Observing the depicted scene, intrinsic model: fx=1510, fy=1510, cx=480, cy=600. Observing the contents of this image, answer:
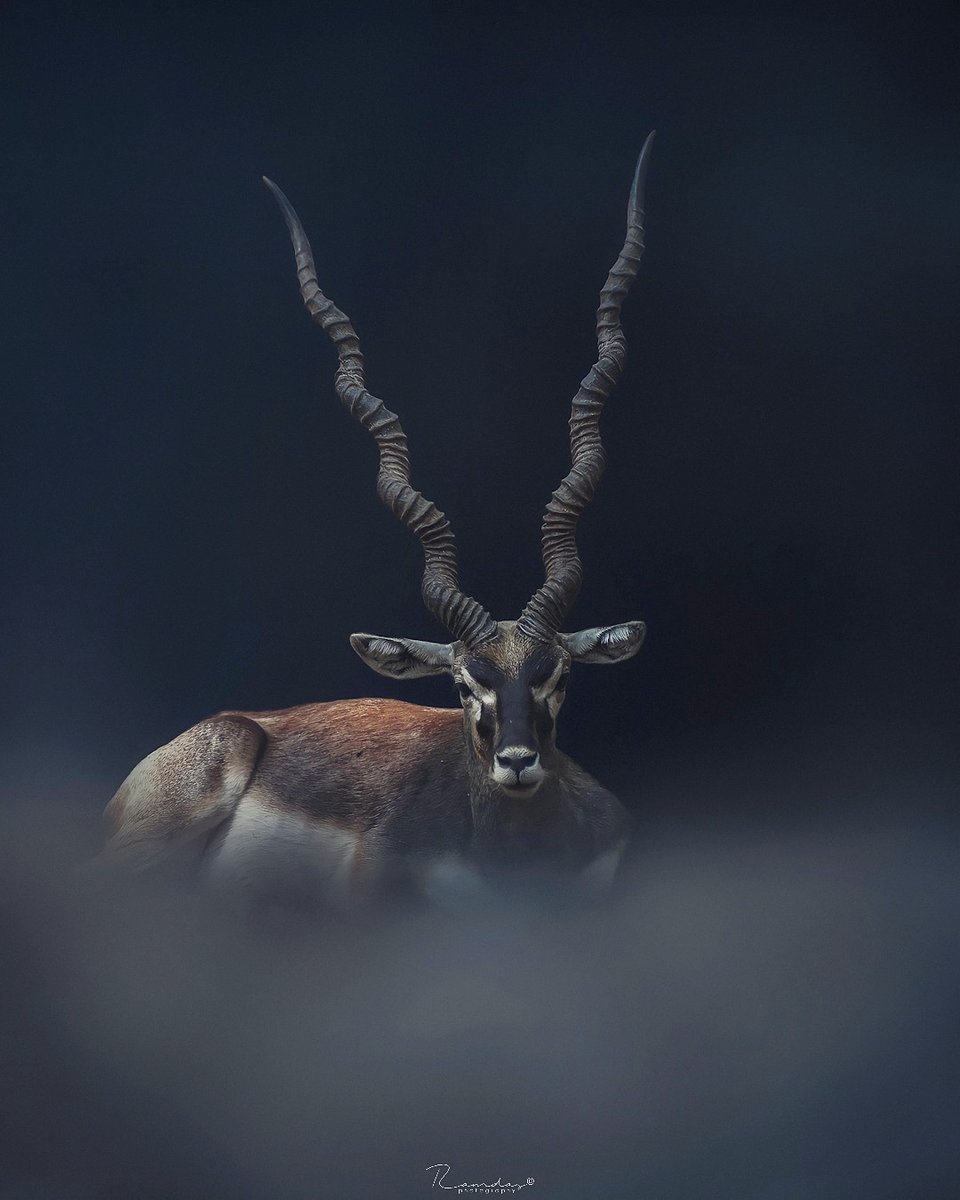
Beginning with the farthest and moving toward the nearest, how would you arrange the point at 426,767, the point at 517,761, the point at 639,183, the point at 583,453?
1. the point at 639,183
2. the point at 426,767
3. the point at 583,453
4. the point at 517,761

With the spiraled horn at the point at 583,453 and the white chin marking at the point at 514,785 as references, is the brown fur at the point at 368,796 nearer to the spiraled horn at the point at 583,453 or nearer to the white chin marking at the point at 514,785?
the white chin marking at the point at 514,785

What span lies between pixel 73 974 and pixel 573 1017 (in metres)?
1.76

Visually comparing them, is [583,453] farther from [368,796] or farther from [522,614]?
[368,796]

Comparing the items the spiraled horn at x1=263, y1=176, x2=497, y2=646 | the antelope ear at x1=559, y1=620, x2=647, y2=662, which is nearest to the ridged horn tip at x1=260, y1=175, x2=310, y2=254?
the spiraled horn at x1=263, y1=176, x2=497, y2=646

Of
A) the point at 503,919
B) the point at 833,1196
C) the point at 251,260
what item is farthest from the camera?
the point at 251,260

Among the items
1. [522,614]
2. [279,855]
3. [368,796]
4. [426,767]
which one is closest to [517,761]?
[522,614]

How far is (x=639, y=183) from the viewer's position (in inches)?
251

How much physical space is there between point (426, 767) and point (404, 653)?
58 cm

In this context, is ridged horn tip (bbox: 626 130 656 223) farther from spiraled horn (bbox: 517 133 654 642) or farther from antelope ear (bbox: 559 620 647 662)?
antelope ear (bbox: 559 620 647 662)

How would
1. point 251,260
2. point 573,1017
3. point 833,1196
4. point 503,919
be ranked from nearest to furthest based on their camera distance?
point 833,1196, point 573,1017, point 503,919, point 251,260

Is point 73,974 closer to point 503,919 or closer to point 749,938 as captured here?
point 503,919

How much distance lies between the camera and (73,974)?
5301mm

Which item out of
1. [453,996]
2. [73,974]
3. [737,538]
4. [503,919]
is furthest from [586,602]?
[73,974]

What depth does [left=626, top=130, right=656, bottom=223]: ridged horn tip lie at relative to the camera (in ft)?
20.7
